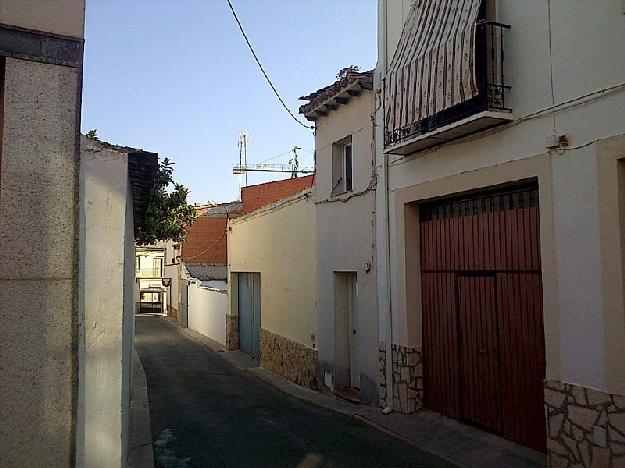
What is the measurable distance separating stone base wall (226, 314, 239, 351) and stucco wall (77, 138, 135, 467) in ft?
54.0

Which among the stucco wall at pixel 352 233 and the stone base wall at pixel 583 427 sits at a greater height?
the stucco wall at pixel 352 233

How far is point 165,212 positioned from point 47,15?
9869 millimetres

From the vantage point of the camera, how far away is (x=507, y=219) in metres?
7.54

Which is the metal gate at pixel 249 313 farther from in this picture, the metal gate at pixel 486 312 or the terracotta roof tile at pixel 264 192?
the metal gate at pixel 486 312

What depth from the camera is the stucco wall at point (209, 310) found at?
23.3m

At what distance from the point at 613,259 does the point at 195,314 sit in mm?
25299

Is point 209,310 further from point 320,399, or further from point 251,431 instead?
point 251,431

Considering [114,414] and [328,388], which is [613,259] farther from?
[328,388]

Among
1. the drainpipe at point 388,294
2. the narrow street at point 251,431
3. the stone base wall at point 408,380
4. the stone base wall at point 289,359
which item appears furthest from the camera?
the stone base wall at point 289,359

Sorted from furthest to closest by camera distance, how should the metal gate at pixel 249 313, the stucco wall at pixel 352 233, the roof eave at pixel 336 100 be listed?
the metal gate at pixel 249 313
the roof eave at pixel 336 100
the stucco wall at pixel 352 233

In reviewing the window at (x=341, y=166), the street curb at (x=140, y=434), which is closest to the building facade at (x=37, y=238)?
the street curb at (x=140, y=434)

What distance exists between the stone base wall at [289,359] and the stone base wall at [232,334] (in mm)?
4070

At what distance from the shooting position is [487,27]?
7.28 metres

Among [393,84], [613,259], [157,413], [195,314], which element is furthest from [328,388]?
[195,314]
